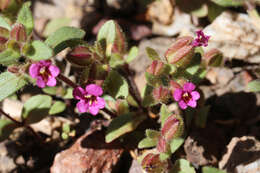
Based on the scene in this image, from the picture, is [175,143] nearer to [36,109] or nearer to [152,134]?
[152,134]

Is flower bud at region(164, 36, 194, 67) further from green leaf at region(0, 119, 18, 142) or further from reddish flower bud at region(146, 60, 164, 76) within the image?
green leaf at region(0, 119, 18, 142)

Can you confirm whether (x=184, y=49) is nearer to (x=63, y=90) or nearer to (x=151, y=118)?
(x=151, y=118)

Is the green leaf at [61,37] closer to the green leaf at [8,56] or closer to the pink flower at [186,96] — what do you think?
the green leaf at [8,56]

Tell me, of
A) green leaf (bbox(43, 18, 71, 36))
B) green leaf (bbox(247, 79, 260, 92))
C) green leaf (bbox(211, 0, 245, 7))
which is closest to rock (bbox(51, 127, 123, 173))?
green leaf (bbox(247, 79, 260, 92))

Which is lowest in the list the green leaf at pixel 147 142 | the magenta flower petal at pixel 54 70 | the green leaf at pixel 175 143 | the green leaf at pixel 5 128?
the green leaf at pixel 175 143

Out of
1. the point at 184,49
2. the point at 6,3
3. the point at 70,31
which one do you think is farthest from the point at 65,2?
the point at 184,49

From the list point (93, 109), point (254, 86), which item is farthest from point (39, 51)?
point (254, 86)

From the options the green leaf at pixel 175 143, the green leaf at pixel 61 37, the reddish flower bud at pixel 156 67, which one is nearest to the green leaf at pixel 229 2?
the reddish flower bud at pixel 156 67
